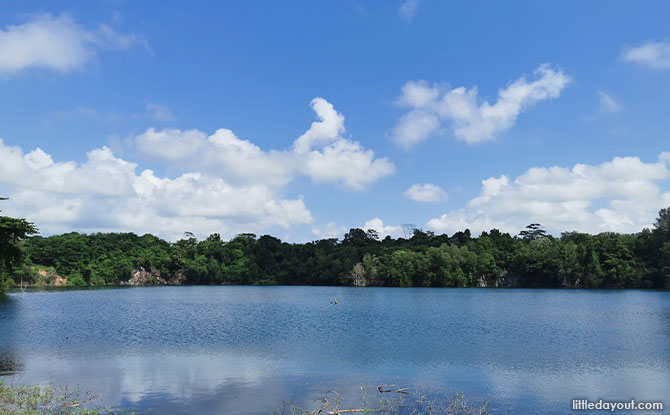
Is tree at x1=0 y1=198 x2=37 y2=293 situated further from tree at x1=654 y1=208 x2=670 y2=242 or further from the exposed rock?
the exposed rock

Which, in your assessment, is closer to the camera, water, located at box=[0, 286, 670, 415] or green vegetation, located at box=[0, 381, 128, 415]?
green vegetation, located at box=[0, 381, 128, 415]

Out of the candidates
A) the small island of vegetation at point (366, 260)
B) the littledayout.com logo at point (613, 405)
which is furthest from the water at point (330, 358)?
the small island of vegetation at point (366, 260)

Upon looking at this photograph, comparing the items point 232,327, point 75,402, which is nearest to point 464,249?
point 232,327

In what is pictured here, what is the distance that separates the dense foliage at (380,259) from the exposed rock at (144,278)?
1.46 meters

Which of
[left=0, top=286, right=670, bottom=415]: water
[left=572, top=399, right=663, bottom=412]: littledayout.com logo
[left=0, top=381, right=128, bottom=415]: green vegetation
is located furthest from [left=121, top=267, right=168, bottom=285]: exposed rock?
[left=572, top=399, right=663, bottom=412]: littledayout.com logo

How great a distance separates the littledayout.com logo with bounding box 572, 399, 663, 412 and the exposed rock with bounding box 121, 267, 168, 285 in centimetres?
16717

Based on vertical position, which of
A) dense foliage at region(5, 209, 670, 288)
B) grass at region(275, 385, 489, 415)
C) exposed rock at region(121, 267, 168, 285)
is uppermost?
dense foliage at region(5, 209, 670, 288)

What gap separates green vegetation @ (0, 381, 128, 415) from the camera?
55.3ft

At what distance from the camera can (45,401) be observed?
60.3 feet

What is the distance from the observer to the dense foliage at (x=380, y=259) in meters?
118

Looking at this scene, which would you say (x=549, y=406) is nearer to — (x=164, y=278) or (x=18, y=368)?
A: (x=18, y=368)

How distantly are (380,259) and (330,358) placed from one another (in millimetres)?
120548

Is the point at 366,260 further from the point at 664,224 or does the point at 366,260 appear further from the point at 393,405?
the point at 393,405

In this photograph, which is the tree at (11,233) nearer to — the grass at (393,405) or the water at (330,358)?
the water at (330,358)
